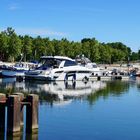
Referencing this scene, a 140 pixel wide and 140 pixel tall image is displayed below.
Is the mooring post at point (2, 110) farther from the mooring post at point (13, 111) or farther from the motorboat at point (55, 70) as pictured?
the motorboat at point (55, 70)

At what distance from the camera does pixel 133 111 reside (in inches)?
1871

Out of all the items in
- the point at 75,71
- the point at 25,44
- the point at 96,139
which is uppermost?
the point at 25,44

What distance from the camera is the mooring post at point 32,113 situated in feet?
91.7

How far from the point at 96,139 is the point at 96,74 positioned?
95.7 metres

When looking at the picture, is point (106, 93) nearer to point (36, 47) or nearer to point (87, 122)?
point (87, 122)

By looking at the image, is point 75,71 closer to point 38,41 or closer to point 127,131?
point 38,41

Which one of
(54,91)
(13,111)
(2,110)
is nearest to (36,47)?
(54,91)

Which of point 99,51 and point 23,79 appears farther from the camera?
point 99,51

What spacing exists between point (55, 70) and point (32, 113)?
71001mm

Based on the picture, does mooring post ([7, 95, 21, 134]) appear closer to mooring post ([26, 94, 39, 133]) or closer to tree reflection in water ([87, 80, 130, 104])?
mooring post ([26, 94, 39, 133])

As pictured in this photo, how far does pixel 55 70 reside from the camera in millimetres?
99062

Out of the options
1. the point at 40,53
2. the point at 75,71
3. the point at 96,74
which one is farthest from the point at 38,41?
the point at 75,71

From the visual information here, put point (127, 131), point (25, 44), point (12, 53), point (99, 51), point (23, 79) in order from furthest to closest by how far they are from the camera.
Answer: point (99, 51) < point (25, 44) < point (12, 53) < point (23, 79) < point (127, 131)

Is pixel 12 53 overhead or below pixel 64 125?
overhead
